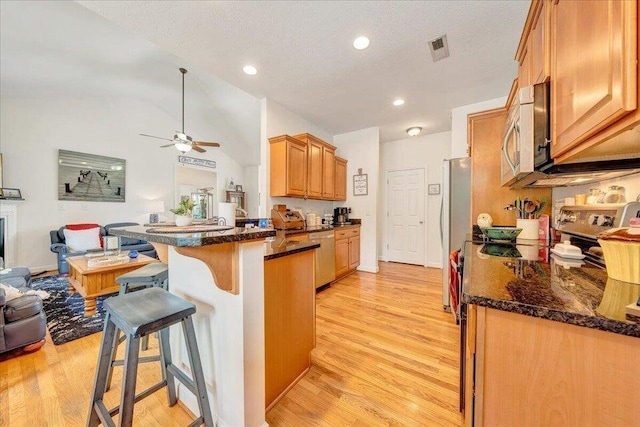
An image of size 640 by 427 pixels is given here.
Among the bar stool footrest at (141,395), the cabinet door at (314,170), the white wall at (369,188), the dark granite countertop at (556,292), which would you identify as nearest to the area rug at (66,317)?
the bar stool footrest at (141,395)

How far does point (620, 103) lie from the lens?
0.59 meters

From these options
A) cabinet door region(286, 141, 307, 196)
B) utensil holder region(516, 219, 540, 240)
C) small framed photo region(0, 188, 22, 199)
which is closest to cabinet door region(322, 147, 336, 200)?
cabinet door region(286, 141, 307, 196)

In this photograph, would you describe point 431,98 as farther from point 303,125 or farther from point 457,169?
point 303,125

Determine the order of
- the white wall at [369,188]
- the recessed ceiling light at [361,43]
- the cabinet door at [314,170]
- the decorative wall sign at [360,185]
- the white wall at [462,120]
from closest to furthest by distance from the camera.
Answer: the recessed ceiling light at [361,43] < the white wall at [462,120] < the cabinet door at [314,170] < the white wall at [369,188] < the decorative wall sign at [360,185]

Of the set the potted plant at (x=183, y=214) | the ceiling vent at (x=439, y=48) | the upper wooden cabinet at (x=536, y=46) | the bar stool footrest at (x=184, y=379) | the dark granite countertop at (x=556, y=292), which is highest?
the ceiling vent at (x=439, y=48)

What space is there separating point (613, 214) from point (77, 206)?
708 cm

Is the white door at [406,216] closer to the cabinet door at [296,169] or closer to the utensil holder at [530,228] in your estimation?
the cabinet door at [296,169]

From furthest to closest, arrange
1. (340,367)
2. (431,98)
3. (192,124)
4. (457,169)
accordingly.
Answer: (192,124) < (431,98) < (457,169) < (340,367)

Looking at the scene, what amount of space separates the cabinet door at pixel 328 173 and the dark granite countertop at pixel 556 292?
3057mm

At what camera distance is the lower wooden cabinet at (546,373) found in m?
0.55

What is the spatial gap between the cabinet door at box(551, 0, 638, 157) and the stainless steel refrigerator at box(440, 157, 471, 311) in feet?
5.44

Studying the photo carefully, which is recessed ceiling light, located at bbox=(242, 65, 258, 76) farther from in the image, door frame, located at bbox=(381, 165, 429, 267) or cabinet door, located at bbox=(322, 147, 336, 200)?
door frame, located at bbox=(381, 165, 429, 267)

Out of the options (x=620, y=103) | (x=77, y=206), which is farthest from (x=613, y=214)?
(x=77, y=206)

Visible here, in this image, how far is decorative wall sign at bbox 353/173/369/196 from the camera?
4.50m
